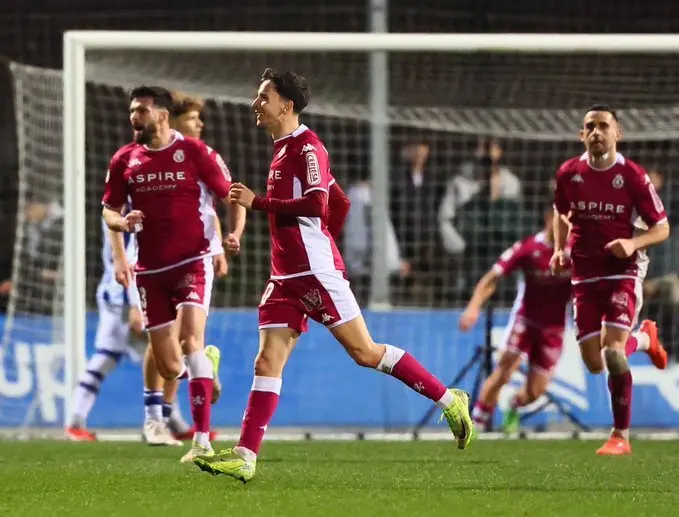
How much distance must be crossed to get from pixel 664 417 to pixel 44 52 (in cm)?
1013

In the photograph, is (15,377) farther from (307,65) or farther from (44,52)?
(44,52)

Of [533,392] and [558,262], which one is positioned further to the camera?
[533,392]

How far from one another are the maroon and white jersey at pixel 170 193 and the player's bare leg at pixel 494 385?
12.6 feet

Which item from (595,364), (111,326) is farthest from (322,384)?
(595,364)

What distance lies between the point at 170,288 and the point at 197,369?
597 mm

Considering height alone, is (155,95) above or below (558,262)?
above

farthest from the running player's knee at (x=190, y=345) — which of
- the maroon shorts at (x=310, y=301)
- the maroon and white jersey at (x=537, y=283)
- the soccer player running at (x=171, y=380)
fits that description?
the maroon and white jersey at (x=537, y=283)

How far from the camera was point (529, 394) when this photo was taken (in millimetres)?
13273

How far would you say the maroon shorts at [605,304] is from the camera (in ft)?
34.8

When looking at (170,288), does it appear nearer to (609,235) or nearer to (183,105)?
(183,105)

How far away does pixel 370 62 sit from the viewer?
13.8m

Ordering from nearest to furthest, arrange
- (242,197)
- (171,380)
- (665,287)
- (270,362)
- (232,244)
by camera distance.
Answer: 1. (242,197)
2. (270,362)
3. (232,244)
4. (171,380)
5. (665,287)

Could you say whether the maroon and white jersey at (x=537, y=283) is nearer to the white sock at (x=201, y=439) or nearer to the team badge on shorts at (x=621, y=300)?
the team badge on shorts at (x=621, y=300)

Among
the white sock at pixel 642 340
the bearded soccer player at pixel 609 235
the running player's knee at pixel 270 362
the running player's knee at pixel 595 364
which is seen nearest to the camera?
the running player's knee at pixel 270 362
